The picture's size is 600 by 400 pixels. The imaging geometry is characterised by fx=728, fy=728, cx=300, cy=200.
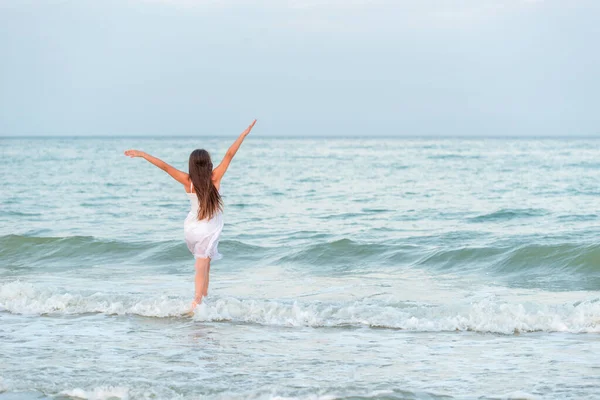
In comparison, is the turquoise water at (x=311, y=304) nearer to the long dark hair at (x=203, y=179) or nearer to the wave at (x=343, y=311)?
the wave at (x=343, y=311)

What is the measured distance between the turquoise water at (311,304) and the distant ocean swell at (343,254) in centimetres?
5

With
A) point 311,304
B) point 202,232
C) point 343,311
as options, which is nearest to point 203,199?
point 202,232

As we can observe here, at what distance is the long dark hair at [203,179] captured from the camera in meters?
7.96

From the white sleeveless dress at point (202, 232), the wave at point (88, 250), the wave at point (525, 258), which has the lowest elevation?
the wave at point (88, 250)

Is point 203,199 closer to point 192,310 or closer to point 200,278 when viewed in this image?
point 200,278

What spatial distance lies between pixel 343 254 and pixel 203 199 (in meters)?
5.89

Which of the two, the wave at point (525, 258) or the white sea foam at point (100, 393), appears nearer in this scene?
the white sea foam at point (100, 393)

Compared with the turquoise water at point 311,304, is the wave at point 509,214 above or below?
above

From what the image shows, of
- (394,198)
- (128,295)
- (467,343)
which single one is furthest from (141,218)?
(467,343)

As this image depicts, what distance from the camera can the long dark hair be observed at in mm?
7957

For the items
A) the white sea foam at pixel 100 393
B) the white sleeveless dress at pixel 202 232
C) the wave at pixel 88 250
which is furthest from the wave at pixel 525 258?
the white sea foam at pixel 100 393

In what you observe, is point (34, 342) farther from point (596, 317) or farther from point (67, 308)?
point (596, 317)

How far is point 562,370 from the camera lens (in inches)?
239

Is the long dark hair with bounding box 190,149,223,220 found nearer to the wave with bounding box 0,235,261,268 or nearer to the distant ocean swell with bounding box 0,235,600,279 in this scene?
the distant ocean swell with bounding box 0,235,600,279
